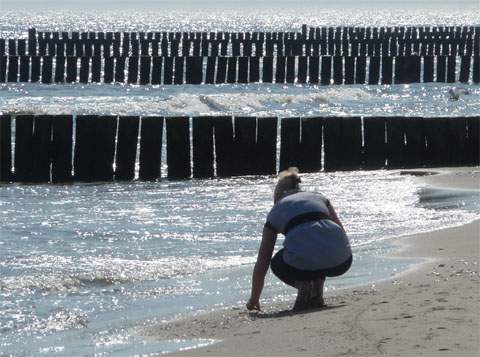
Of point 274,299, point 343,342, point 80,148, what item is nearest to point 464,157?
point 80,148

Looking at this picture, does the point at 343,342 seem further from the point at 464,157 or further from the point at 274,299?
the point at 464,157

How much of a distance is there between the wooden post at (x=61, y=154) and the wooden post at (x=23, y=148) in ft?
0.99

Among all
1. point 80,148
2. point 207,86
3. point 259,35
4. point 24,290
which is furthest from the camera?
point 259,35

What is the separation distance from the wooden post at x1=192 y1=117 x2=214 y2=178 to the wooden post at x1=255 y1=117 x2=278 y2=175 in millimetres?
663

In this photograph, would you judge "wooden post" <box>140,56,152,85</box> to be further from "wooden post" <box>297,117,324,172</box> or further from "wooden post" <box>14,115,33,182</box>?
"wooden post" <box>14,115,33,182</box>

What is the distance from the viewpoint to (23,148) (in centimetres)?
1695

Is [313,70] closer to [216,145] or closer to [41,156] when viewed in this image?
[216,145]

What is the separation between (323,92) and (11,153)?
69.5 feet

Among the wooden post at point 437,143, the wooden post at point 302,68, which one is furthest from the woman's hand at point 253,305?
the wooden post at point 302,68

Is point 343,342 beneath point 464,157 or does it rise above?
above

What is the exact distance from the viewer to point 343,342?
264 inches

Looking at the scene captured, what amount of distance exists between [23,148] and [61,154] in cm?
51

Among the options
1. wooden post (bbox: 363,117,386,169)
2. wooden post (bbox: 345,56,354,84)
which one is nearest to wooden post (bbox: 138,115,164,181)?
wooden post (bbox: 363,117,386,169)

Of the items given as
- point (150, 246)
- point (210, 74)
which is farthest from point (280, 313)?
point (210, 74)
